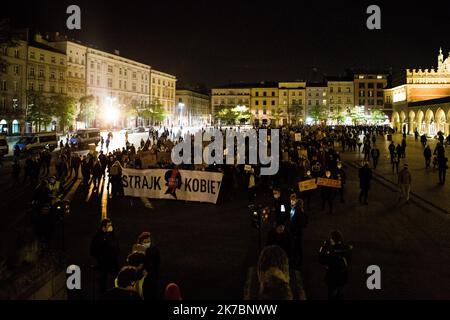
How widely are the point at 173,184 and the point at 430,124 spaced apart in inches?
2086

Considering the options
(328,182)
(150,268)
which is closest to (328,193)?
(328,182)

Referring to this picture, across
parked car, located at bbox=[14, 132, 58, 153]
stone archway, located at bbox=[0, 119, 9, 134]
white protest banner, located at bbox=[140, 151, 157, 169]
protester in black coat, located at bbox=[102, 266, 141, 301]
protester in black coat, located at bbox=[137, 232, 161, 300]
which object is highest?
stone archway, located at bbox=[0, 119, 9, 134]

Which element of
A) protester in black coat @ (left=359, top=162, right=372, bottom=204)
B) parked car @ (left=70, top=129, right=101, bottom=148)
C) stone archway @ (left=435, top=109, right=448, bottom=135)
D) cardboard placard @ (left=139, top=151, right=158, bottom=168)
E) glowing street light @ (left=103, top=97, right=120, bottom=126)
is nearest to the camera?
protester in black coat @ (left=359, top=162, right=372, bottom=204)

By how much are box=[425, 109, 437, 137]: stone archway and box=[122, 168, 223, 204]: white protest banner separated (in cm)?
5023

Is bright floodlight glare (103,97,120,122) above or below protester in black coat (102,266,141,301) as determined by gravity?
above

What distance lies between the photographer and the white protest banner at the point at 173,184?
1527cm

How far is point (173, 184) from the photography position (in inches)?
617

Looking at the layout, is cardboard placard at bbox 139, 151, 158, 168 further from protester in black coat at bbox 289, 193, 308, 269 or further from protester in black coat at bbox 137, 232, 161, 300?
protester in black coat at bbox 137, 232, 161, 300

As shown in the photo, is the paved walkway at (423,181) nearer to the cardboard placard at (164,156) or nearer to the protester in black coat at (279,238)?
the protester in black coat at (279,238)

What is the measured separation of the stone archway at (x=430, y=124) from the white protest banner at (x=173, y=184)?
50226 millimetres

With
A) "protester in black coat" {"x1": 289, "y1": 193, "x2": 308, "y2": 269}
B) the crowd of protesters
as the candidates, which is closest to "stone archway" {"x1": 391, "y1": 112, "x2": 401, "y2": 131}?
the crowd of protesters

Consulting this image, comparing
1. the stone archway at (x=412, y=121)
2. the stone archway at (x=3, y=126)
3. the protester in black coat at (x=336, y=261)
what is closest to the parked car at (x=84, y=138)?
the stone archway at (x=3, y=126)

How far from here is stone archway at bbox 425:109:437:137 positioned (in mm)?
57119

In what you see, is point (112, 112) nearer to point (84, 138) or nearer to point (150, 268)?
point (84, 138)
